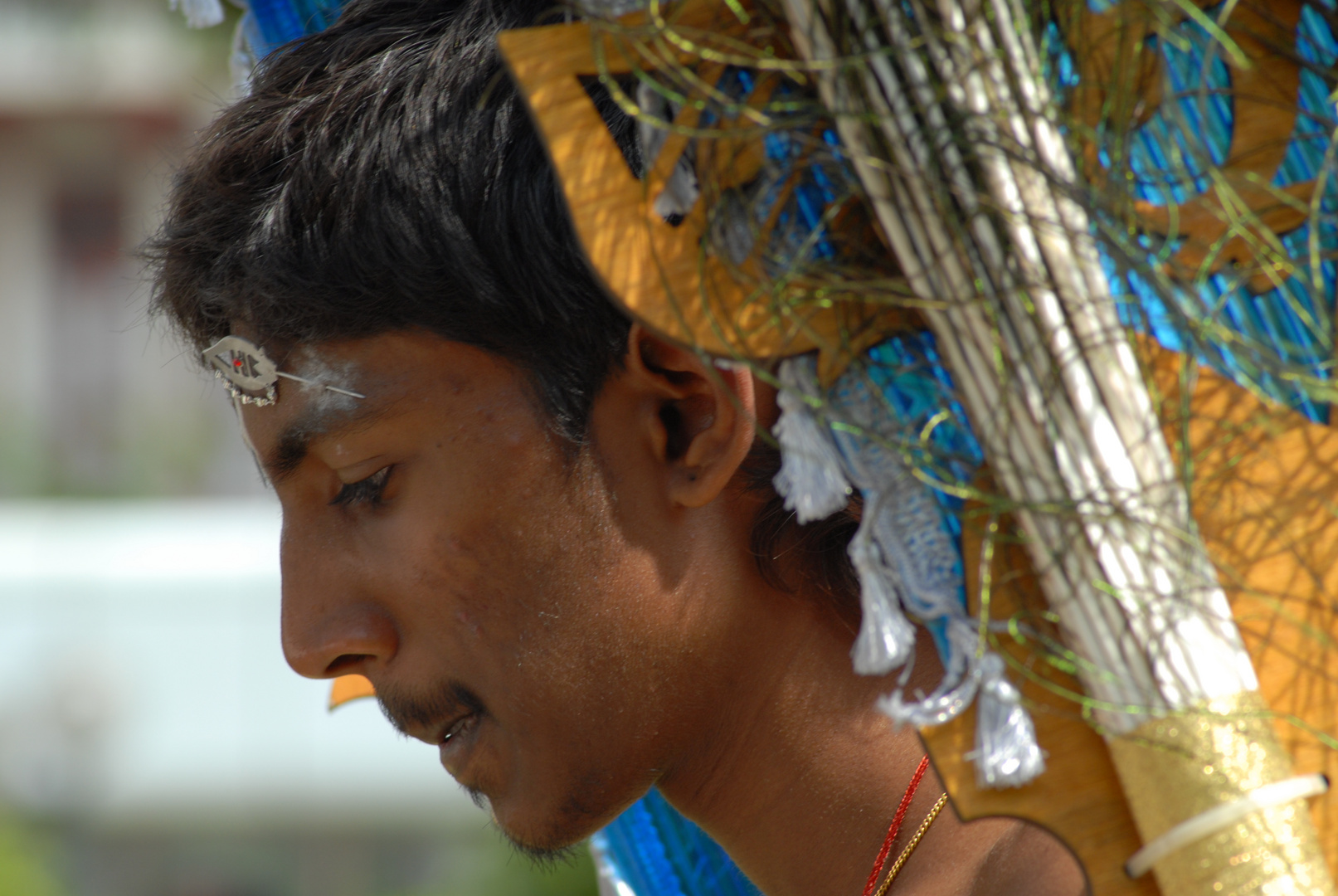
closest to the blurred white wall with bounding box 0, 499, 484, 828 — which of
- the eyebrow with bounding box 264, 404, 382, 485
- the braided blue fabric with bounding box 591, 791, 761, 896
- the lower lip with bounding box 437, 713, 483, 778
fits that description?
the braided blue fabric with bounding box 591, 791, 761, 896

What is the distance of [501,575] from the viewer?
1535 millimetres

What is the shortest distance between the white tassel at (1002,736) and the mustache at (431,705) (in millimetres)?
660

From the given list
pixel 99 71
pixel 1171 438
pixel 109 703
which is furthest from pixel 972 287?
pixel 99 71

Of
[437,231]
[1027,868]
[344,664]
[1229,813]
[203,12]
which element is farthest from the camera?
[203,12]

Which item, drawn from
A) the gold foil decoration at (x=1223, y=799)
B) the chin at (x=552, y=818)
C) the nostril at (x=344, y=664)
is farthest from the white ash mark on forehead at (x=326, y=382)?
the gold foil decoration at (x=1223, y=799)

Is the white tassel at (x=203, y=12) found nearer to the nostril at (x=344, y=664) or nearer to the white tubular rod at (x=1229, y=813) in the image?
the nostril at (x=344, y=664)

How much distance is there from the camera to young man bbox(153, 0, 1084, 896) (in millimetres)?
1518

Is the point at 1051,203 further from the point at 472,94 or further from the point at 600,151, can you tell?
the point at 472,94

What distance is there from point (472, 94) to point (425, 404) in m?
0.34

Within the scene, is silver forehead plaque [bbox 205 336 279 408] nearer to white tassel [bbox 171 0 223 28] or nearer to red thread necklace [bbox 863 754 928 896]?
white tassel [bbox 171 0 223 28]

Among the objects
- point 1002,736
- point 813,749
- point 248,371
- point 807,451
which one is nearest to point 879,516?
point 807,451

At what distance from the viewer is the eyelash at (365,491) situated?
1.55m

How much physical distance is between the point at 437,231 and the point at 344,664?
501 mm

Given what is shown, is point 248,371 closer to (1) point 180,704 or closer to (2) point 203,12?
(2) point 203,12
